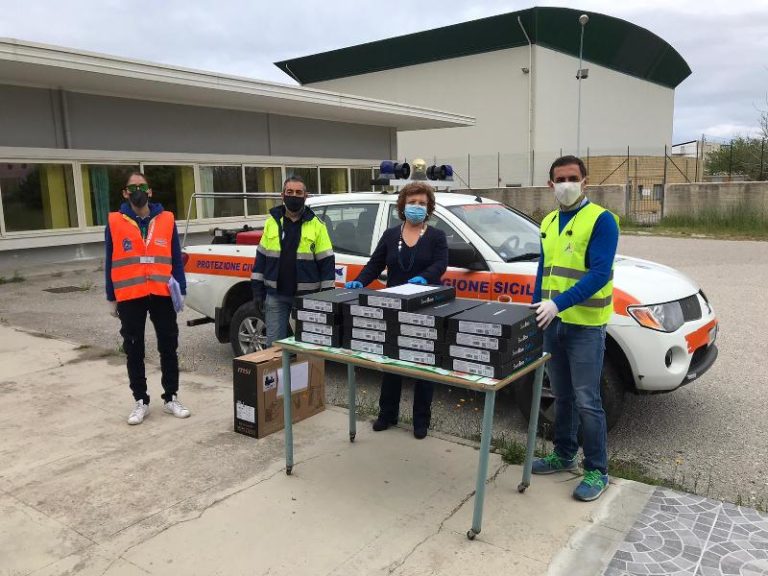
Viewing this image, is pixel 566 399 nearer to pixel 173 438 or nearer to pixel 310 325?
pixel 310 325

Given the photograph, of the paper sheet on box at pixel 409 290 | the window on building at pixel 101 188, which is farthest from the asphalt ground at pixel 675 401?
the window on building at pixel 101 188

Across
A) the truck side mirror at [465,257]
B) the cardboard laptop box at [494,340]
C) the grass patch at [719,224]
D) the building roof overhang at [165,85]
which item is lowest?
the grass patch at [719,224]

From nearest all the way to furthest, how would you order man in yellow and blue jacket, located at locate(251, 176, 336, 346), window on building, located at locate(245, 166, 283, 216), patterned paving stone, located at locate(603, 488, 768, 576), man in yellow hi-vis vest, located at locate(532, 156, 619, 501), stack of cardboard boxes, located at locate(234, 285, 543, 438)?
patterned paving stone, located at locate(603, 488, 768, 576) → stack of cardboard boxes, located at locate(234, 285, 543, 438) → man in yellow hi-vis vest, located at locate(532, 156, 619, 501) → man in yellow and blue jacket, located at locate(251, 176, 336, 346) → window on building, located at locate(245, 166, 283, 216)

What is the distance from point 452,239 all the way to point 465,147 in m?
29.8

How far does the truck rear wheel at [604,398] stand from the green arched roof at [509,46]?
2917 cm

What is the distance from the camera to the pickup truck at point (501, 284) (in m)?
4.20

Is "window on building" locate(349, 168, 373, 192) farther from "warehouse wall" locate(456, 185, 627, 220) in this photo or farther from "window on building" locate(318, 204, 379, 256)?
"window on building" locate(318, 204, 379, 256)

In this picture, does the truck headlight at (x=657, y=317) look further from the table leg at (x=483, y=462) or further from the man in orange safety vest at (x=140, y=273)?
the man in orange safety vest at (x=140, y=273)

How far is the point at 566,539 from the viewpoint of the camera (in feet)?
10.4

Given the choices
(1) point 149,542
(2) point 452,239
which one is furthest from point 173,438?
(2) point 452,239

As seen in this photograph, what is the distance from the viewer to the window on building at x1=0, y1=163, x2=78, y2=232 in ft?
39.5

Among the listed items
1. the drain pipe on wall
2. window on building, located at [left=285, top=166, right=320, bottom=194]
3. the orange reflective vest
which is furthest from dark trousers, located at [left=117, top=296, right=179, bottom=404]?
the drain pipe on wall

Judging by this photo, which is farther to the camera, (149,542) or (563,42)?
(563,42)

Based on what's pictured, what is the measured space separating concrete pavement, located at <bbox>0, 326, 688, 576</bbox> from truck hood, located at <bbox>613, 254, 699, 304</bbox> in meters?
1.32
